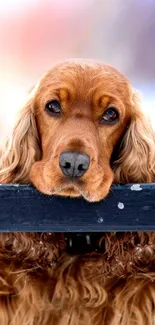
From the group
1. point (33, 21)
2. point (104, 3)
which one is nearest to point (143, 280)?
point (33, 21)

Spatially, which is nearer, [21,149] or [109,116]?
[109,116]

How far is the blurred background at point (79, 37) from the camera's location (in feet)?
20.3

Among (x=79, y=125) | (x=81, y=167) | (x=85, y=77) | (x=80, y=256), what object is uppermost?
(x=85, y=77)

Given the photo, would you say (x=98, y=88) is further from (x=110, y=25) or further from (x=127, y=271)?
(x=110, y=25)

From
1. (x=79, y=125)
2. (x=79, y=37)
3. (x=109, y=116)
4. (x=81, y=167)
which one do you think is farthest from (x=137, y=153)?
(x=79, y=37)

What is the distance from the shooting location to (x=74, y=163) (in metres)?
2.01

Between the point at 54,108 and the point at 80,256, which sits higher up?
the point at 54,108

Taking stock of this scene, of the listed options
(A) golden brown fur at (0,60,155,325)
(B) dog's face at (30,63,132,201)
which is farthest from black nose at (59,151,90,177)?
(A) golden brown fur at (0,60,155,325)

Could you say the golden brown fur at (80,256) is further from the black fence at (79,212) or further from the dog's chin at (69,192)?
the black fence at (79,212)

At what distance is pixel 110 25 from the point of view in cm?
761

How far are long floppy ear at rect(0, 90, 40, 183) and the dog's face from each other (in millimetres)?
40

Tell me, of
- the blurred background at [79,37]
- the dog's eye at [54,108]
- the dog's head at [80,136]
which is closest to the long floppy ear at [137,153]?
the dog's head at [80,136]

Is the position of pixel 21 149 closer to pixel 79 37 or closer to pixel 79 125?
pixel 79 125

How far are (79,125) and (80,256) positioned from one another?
0.48 meters
